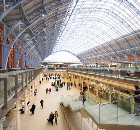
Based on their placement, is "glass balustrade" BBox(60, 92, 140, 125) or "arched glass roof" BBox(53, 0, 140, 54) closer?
"glass balustrade" BBox(60, 92, 140, 125)

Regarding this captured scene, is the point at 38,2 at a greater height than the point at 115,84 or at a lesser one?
greater

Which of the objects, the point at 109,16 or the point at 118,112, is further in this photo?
the point at 109,16

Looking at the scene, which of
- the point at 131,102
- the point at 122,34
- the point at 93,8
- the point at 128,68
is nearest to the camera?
the point at 131,102

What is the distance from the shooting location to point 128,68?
1120 cm

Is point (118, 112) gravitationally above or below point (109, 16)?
below

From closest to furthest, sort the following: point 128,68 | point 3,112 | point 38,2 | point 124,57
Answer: point 3,112, point 128,68, point 38,2, point 124,57

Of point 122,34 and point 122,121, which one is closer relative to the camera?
point 122,121

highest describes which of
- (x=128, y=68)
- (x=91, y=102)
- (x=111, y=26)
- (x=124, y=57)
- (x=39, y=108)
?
(x=111, y=26)

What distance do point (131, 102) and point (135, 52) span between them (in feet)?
129

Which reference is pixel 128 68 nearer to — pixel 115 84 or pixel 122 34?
pixel 115 84

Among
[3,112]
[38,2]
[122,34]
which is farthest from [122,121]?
[122,34]

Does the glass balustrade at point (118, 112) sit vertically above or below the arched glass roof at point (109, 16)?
below

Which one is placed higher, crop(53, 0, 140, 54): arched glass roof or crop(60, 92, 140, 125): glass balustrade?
crop(53, 0, 140, 54): arched glass roof

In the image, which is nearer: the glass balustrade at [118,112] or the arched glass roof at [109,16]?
the glass balustrade at [118,112]
